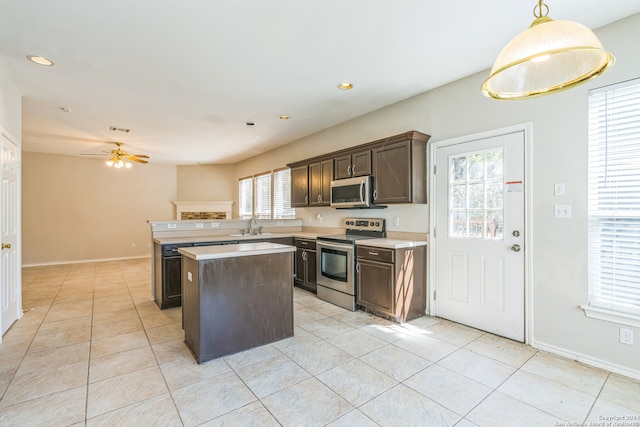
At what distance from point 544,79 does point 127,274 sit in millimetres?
7222

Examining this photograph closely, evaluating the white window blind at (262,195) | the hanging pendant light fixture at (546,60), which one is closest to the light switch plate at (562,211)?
the hanging pendant light fixture at (546,60)

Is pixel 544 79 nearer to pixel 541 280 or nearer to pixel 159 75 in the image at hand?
pixel 541 280

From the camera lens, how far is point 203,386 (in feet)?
7.31

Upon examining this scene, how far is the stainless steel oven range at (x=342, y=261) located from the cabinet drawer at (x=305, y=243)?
0.24 meters

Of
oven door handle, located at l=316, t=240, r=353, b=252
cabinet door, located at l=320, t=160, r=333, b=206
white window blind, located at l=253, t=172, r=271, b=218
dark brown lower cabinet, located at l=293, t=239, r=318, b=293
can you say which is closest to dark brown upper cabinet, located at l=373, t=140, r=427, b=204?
oven door handle, located at l=316, t=240, r=353, b=252

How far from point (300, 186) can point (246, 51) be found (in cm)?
288

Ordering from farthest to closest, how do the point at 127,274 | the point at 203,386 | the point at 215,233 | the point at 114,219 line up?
1. the point at 114,219
2. the point at 127,274
3. the point at 215,233
4. the point at 203,386

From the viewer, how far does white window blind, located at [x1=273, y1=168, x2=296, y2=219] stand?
21.2ft

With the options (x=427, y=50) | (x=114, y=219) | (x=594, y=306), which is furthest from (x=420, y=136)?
(x=114, y=219)

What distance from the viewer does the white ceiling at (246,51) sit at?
2.21 metres

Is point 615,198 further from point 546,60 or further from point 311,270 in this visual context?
point 311,270

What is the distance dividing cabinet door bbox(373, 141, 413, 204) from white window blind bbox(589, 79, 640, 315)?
162 centimetres

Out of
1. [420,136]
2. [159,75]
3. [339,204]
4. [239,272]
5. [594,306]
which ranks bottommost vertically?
[594,306]

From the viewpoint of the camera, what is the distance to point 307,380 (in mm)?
2305
